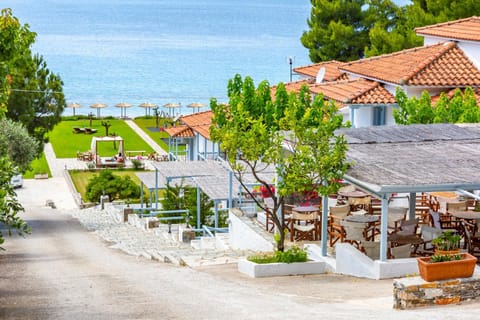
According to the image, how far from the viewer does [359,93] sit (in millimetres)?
29875

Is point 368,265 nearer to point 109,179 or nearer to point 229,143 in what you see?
point 229,143

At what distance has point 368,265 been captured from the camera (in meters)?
16.1

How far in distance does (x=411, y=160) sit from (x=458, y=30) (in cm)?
1810

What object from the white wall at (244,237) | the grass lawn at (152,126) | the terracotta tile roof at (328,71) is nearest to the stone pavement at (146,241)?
the white wall at (244,237)

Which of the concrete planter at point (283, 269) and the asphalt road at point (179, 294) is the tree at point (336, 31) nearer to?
the asphalt road at point (179, 294)

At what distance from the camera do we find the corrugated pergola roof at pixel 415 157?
1534 centimetres

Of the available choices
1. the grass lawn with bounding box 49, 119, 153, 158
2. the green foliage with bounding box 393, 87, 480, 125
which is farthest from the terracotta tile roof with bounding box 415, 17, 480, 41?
the grass lawn with bounding box 49, 119, 153, 158

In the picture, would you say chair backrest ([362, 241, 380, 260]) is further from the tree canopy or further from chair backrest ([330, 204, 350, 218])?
the tree canopy

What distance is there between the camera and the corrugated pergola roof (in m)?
15.3

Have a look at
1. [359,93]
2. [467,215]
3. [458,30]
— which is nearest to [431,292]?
[467,215]

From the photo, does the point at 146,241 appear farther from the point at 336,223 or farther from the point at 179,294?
the point at 179,294

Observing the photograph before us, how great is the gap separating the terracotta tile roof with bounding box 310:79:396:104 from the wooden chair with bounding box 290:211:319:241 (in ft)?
33.2

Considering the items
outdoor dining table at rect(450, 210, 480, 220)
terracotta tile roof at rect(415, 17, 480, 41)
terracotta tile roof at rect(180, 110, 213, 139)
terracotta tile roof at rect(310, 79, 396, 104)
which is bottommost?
outdoor dining table at rect(450, 210, 480, 220)

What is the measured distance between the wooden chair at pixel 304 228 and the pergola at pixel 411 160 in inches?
70.7
